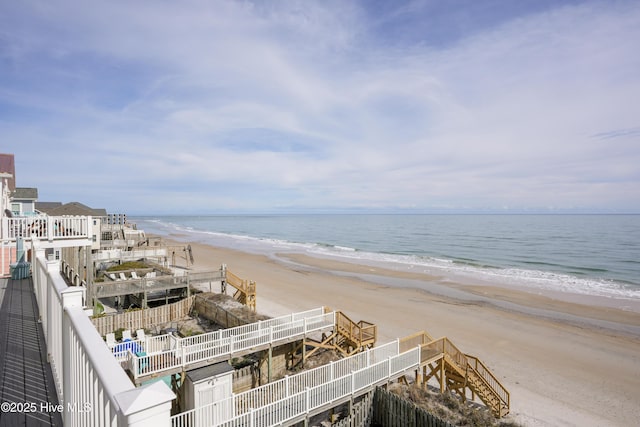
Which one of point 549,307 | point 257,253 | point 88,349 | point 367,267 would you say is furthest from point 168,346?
point 257,253

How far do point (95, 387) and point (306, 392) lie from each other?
27.7ft

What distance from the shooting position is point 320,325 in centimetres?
1505

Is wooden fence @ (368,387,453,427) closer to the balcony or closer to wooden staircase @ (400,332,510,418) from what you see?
wooden staircase @ (400,332,510,418)

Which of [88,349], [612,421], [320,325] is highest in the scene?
[88,349]

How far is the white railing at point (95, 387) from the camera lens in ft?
5.38

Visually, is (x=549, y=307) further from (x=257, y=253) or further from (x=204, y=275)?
(x=257, y=253)

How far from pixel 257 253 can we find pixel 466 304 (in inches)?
1470

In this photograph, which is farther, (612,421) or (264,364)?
(264,364)

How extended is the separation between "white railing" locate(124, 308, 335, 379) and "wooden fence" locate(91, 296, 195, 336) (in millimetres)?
6402

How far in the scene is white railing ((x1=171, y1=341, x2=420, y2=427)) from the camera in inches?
344

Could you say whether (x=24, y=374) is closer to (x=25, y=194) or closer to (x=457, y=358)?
(x=457, y=358)

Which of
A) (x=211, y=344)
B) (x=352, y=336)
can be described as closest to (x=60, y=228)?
(x=211, y=344)

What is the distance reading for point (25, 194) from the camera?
3475 centimetres

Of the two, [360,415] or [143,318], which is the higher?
[143,318]
